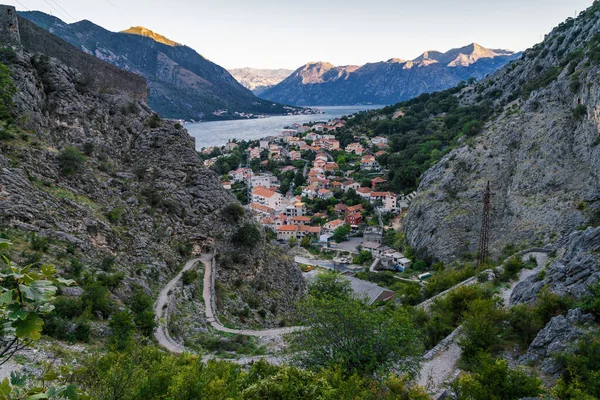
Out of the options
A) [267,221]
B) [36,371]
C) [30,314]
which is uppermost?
[30,314]

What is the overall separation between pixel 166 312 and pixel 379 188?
4642cm

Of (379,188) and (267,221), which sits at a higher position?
(379,188)

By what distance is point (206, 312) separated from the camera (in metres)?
16.1

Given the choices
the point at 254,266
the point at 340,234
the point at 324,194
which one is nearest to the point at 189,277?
the point at 254,266

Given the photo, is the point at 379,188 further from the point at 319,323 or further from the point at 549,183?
the point at 319,323

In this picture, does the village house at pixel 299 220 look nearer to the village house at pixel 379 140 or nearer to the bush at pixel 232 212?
the bush at pixel 232 212

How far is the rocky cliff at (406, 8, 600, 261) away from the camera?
91.2 feet

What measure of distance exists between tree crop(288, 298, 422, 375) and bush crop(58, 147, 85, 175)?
11365 mm

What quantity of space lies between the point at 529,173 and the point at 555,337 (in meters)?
25.4

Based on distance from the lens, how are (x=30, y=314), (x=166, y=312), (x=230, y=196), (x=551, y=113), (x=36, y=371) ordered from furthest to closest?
(x=551, y=113)
(x=230, y=196)
(x=166, y=312)
(x=36, y=371)
(x=30, y=314)

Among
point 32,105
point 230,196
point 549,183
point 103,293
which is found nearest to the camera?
point 103,293

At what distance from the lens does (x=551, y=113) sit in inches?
1372

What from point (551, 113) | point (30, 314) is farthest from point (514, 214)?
point (30, 314)

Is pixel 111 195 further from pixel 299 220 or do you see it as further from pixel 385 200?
pixel 385 200
